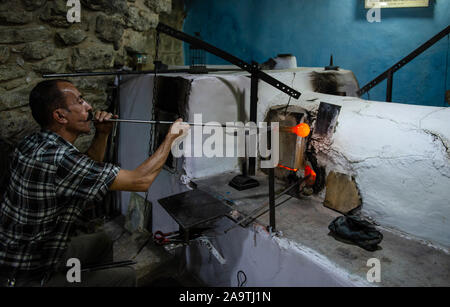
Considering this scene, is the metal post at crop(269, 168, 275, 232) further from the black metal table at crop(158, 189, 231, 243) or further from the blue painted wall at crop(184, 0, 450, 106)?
the blue painted wall at crop(184, 0, 450, 106)

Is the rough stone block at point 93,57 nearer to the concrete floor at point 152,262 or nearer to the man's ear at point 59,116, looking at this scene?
the man's ear at point 59,116

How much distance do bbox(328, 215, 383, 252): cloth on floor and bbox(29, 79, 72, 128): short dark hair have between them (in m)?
2.00

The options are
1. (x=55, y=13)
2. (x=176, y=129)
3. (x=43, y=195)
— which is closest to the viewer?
(x=43, y=195)

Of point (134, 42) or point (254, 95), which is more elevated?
point (134, 42)

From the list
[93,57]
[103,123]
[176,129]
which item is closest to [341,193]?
[176,129]

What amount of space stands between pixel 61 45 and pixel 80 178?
2025mm

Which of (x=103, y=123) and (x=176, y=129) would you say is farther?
(x=103, y=123)

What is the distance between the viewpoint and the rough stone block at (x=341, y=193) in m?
2.35

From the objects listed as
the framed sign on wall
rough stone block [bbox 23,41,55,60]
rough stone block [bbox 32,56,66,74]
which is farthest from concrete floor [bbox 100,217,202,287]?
the framed sign on wall

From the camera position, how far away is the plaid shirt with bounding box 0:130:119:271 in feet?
5.46

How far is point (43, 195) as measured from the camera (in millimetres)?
1677

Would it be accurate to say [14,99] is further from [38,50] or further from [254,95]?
[254,95]
